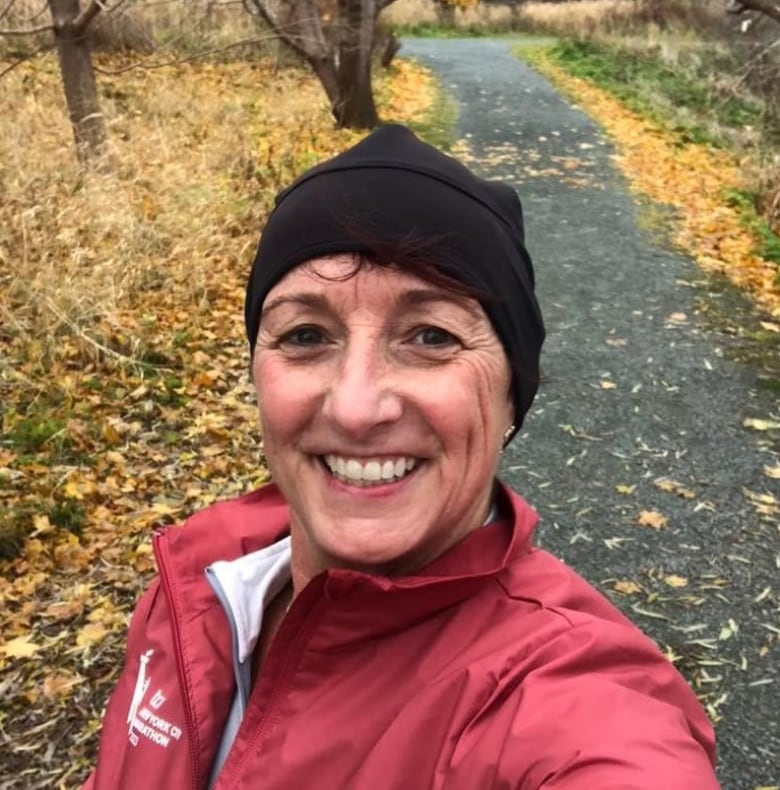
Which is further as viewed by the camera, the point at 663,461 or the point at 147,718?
the point at 663,461

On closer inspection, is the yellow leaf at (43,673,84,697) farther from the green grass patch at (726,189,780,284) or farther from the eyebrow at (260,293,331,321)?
the green grass patch at (726,189,780,284)

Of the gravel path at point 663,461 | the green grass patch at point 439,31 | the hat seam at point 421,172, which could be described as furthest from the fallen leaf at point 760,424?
the green grass patch at point 439,31

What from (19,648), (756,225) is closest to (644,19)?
(756,225)

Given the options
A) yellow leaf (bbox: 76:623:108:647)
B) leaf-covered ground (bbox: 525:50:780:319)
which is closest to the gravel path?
leaf-covered ground (bbox: 525:50:780:319)

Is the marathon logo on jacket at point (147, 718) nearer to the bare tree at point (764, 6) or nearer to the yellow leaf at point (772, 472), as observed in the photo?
the yellow leaf at point (772, 472)

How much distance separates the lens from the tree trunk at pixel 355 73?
42.8ft

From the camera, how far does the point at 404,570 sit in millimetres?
1549

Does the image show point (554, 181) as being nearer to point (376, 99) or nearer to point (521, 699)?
point (376, 99)

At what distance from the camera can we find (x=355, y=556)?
1.50 m

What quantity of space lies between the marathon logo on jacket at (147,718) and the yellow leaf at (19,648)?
2.00 meters

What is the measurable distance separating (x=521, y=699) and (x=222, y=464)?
150 inches

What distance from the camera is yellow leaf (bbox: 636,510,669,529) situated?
4496 millimetres

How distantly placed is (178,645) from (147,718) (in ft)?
0.52

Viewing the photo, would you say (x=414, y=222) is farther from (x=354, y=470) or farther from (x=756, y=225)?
(x=756, y=225)
